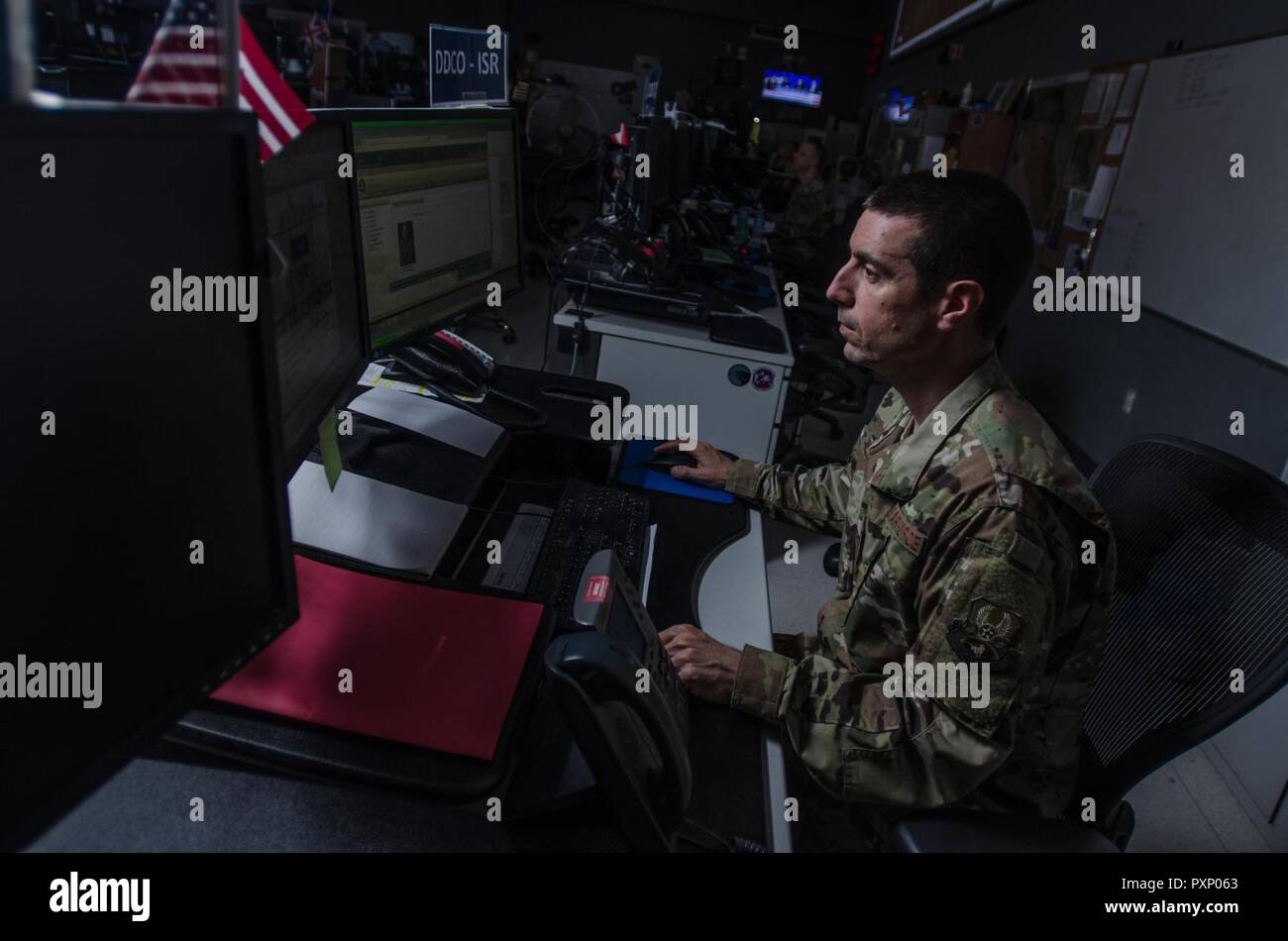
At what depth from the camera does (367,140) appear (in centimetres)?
103

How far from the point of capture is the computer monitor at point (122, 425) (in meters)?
0.40

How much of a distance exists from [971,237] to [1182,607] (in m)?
0.56

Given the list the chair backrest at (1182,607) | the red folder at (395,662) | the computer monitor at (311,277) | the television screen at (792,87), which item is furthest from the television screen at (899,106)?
the red folder at (395,662)

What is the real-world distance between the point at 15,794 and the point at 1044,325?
4.05 m

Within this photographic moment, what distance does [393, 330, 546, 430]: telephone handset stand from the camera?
1.37 metres

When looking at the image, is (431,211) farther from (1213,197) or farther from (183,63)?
(1213,197)

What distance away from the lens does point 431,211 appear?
125 centimetres

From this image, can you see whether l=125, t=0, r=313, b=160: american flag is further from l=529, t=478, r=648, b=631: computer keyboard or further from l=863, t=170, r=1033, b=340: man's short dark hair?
l=863, t=170, r=1033, b=340: man's short dark hair

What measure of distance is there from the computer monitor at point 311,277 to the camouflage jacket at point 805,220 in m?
4.57

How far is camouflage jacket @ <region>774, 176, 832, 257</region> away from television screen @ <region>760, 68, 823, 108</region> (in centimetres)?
523

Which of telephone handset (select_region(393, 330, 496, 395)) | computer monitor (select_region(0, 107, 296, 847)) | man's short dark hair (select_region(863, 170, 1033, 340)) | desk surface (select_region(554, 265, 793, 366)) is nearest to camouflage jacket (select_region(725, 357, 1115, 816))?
man's short dark hair (select_region(863, 170, 1033, 340))

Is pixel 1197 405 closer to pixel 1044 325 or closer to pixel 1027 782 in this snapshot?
pixel 1044 325

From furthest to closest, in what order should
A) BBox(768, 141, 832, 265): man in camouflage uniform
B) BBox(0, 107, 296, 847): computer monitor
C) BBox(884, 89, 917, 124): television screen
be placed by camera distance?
1. BBox(884, 89, 917, 124): television screen
2. BBox(768, 141, 832, 265): man in camouflage uniform
3. BBox(0, 107, 296, 847): computer monitor
